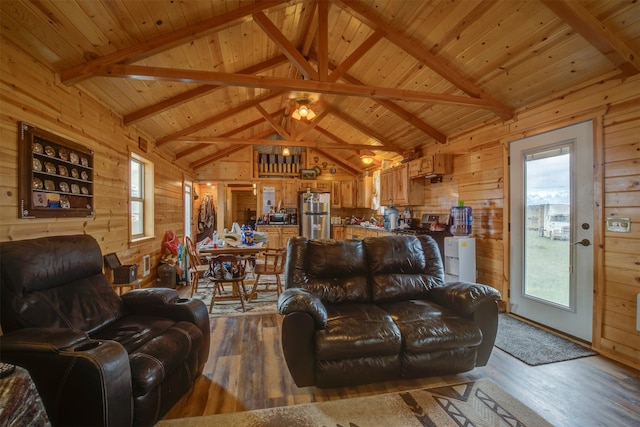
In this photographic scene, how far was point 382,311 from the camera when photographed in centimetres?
227

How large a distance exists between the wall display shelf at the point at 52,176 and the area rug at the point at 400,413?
192 centimetres

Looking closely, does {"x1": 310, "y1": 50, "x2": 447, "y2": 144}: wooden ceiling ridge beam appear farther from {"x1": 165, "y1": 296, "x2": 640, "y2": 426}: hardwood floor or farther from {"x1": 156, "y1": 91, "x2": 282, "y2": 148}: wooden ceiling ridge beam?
{"x1": 165, "y1": 296, "x2": 640, "y2": 426}: hardwood floor

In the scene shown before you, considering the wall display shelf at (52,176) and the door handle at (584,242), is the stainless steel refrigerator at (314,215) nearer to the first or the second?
the wall display shelf at (52,176)

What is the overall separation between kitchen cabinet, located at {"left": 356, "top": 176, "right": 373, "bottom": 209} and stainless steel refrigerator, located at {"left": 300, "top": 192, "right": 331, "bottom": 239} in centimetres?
88

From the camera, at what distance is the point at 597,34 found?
6.98 feet

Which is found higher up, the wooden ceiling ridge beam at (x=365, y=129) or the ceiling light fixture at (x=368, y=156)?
the wooden ceiling ridge beam at (x=365, y=129)

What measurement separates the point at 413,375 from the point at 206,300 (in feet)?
10.1

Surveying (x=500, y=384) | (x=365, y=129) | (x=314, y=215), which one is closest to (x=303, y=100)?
(x=365, y=129)

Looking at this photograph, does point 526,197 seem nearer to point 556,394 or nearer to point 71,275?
point 556,394

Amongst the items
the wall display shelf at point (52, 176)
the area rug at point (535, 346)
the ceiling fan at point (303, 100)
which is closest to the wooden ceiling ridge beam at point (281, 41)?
the ceiling fan at point (303, 100)

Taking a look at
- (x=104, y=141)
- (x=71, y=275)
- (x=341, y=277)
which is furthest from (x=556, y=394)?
(x=104, y=141)

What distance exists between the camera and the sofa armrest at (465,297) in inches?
86.0

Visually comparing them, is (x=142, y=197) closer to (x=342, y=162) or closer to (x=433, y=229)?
(x=433, y=229)

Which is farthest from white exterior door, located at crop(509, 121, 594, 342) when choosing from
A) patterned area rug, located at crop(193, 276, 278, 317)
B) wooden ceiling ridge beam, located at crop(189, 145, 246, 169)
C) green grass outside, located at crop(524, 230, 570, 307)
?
wooden ceiling ridge beam, located at crop(189, 145, 246, 169)
